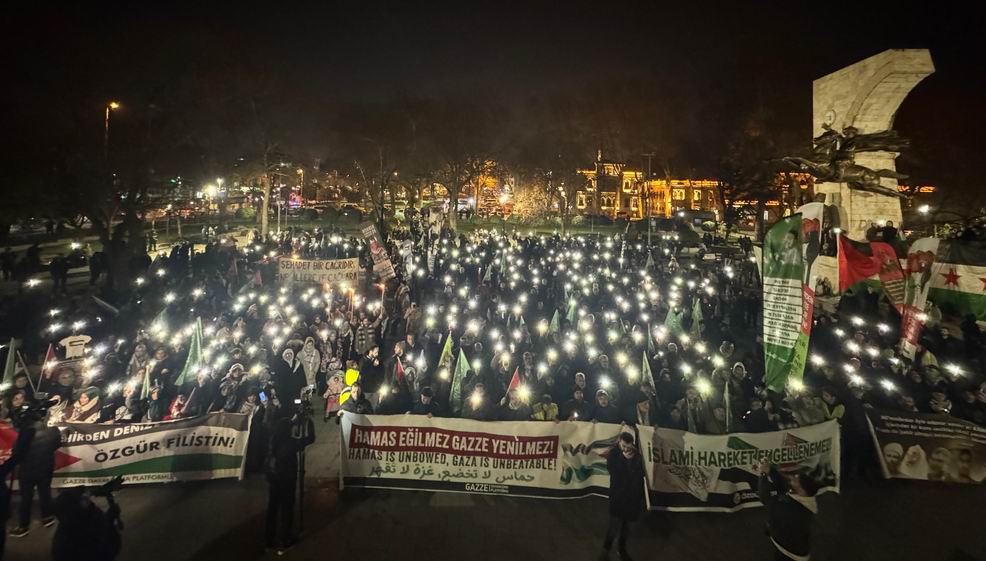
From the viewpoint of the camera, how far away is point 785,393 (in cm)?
799

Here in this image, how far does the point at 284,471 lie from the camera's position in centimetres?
568

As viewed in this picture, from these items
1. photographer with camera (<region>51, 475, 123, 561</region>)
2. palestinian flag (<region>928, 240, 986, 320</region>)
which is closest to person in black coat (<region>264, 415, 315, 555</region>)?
photographer with camera (<region>51, 475, 123, 561</region>)

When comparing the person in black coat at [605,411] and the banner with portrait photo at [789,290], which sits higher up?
the banner with portrait photo at [789,290]

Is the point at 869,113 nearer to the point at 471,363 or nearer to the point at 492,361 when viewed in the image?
the point at 492,361

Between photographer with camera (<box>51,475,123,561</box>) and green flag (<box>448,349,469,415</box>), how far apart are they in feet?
15.3

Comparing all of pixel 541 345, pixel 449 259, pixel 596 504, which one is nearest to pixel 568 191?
pixel 449 259

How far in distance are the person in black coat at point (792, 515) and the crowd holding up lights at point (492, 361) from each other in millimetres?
2496

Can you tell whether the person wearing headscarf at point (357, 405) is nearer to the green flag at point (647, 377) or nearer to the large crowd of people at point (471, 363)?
the large crowd of people at point (471, 363)

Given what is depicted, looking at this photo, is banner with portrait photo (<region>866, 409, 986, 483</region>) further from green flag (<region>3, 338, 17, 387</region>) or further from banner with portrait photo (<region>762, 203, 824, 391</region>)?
green flag (<region>3, 338, 17, 387</region>)

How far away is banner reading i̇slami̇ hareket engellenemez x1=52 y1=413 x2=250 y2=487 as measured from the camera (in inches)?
267

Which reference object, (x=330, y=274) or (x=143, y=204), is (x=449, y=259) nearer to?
(x=330, y=274)

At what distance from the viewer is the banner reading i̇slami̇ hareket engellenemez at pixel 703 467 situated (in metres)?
6.58

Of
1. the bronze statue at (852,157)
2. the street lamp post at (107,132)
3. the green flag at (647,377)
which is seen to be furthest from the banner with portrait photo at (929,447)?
the street lamp post at (107,132)

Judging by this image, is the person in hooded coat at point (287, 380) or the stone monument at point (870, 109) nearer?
the person in hooded coat at point (287, 380)
